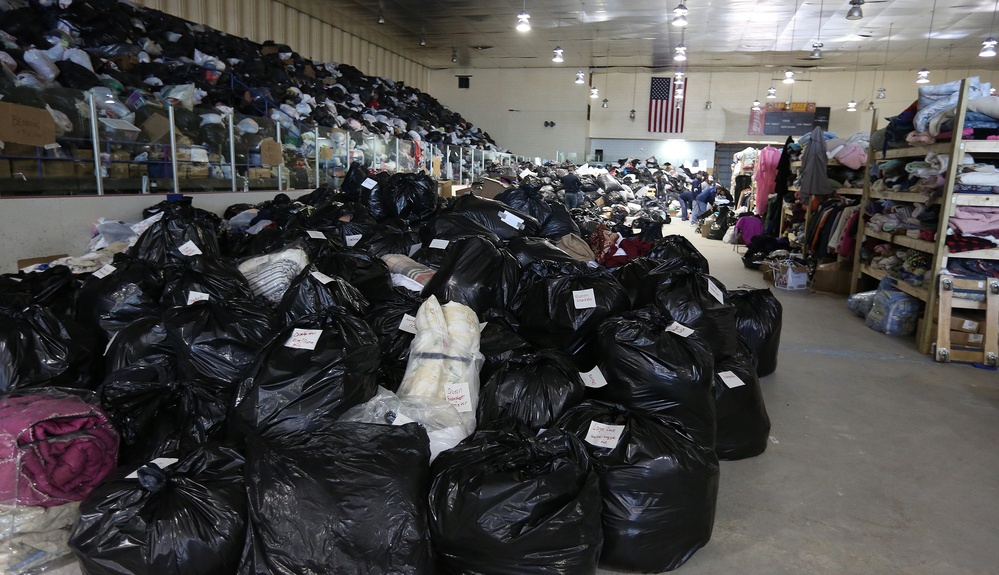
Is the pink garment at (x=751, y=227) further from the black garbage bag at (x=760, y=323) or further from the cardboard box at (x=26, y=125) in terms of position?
the cardboard box at (x=26, y=125)

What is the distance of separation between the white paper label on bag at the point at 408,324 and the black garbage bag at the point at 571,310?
592 mm

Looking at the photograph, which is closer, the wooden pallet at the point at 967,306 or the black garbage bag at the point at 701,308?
the black garbage bag at the point at 701,308

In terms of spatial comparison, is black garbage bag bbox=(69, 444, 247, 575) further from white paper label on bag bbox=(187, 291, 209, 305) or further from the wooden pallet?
the wooden pallet

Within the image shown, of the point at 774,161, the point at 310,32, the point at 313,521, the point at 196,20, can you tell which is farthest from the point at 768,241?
the point at 310,32

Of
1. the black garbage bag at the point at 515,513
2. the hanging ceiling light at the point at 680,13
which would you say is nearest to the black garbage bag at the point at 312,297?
the black garbage bag at the point at 515,513

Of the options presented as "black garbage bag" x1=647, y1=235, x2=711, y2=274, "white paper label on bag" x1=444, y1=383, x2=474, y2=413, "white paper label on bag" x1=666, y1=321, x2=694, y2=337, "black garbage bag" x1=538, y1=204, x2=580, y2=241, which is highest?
"black garbage bag" x1=538, y1=204, x2=580, y2=241

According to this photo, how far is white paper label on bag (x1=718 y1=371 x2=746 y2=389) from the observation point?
2.49 m

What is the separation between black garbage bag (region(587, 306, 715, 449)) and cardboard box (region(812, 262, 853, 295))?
465 centimetres

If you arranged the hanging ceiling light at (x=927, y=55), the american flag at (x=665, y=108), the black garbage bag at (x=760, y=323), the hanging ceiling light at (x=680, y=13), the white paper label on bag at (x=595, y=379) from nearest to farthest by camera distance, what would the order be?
the white paper label on bag at (x=595, y=379), the black garbage bag at (x=760, y=323), the hanging ceiling light at (x=680, y=13), the hanging ceiling light at (x=927, y=55), the american flag at (x=665, y=108)

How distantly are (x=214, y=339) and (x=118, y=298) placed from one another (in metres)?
0.81

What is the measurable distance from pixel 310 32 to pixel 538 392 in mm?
15059

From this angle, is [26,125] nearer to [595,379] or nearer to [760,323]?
[595,379]

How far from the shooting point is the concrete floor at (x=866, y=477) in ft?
6.23

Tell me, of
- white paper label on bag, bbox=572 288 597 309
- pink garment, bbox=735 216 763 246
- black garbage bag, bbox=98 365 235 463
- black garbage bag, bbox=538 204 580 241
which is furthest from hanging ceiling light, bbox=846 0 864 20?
black garbage bag, bbox=98 365 235 463
